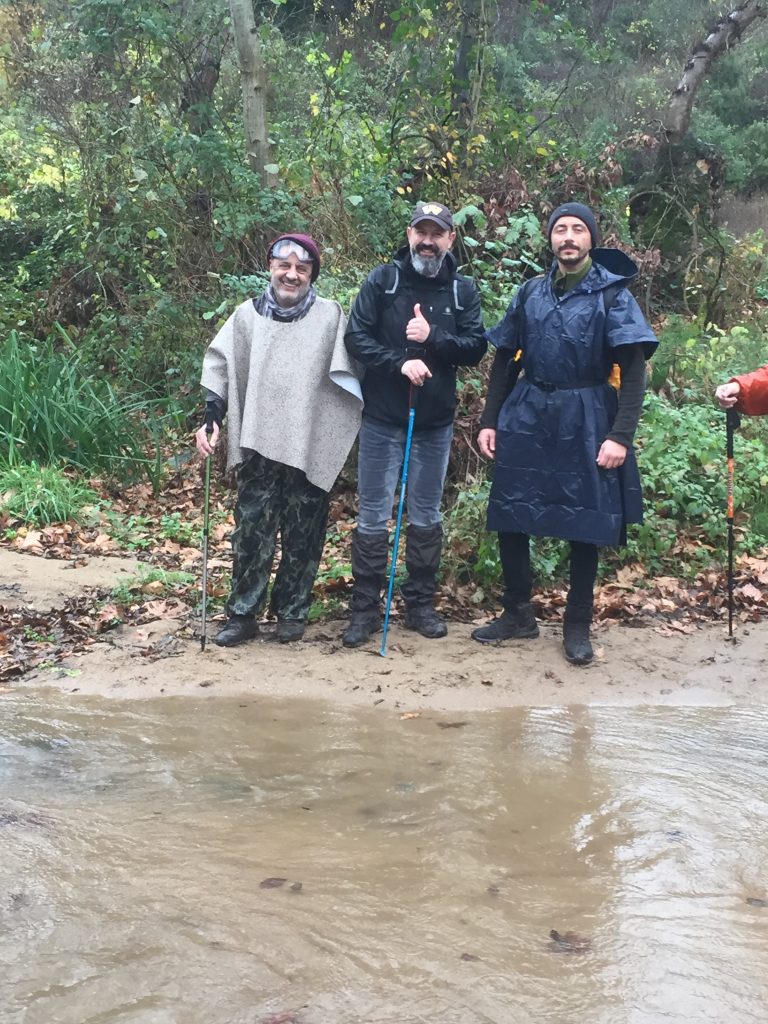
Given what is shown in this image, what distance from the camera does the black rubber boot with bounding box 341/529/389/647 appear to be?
16.2 ft

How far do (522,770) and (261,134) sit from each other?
6.80 metres

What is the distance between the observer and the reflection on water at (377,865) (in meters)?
2.29

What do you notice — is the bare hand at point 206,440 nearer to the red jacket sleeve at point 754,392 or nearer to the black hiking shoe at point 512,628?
the black hiking shoe at point 512,628

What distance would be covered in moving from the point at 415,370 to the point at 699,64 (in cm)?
895

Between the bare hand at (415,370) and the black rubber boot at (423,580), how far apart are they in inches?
31.5

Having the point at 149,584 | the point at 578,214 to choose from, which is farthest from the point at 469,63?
the point at 149,584

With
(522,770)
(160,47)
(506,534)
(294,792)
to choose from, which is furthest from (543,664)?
(160,47)

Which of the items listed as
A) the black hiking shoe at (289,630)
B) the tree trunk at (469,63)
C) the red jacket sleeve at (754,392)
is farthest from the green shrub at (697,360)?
the black hiking shoe at (289,630)

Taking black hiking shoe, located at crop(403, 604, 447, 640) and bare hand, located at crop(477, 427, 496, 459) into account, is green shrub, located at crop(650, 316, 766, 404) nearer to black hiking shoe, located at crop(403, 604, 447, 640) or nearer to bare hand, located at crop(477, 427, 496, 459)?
bare hand, located at crop(477, 427, 496, 459)

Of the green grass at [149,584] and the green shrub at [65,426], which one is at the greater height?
the green shrub at [65,426]

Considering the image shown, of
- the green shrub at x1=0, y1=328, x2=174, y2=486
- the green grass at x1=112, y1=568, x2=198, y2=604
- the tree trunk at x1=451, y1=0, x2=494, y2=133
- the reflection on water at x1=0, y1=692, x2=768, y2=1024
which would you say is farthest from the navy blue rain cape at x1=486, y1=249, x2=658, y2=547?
the tree trunk at x1=451, y1=0, x2=494, y2=133

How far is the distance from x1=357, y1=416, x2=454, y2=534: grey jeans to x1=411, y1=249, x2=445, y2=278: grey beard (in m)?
0.77

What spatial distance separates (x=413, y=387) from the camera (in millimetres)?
4742

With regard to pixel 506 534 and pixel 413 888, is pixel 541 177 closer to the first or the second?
Answer: pixel 506 534
